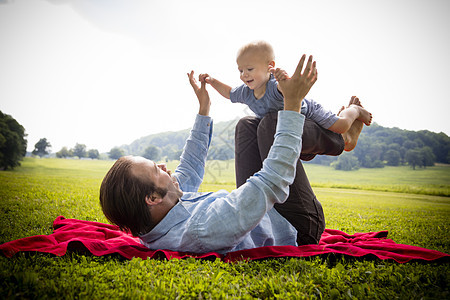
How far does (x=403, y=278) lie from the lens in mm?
1727

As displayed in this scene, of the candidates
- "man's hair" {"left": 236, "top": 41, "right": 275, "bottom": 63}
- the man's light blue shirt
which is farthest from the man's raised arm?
"man's hair" {"left": 236, "top": 41, "right": 275, "bottom": 63}

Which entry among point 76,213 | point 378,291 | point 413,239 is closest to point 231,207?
point 378,291

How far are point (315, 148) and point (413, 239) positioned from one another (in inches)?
95.8

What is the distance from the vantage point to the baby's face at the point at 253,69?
135 inches

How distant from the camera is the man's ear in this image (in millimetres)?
1865

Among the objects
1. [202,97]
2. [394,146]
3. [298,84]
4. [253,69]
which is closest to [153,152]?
[394,146]

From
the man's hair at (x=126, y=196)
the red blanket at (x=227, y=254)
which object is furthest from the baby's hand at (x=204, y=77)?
the red blanket at (x=227, y=254)

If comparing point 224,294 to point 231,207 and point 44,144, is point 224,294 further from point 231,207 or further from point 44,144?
point 44,144

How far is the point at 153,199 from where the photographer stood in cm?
189

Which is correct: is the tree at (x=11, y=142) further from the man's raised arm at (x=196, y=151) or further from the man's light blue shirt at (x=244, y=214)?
the man's light blue shirt at (x=244, y=214)

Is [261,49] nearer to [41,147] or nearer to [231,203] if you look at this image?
[231,203]

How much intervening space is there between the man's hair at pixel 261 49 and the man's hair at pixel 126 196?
2.37 m

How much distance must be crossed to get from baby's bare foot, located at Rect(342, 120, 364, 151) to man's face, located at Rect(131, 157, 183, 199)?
1.98 m

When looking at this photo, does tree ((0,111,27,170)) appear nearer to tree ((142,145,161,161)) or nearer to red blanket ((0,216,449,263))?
tree ((142,145,161,161))
